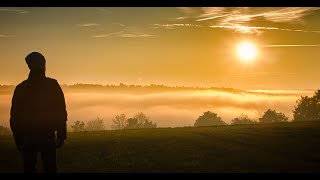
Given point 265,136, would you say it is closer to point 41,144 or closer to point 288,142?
point 288,142

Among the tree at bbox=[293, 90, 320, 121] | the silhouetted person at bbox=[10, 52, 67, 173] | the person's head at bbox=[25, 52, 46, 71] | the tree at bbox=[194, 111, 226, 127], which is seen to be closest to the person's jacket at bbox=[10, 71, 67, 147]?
the silhouetted person at bbox=[10, 52, 67, 173]

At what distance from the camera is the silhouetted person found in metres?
8.12

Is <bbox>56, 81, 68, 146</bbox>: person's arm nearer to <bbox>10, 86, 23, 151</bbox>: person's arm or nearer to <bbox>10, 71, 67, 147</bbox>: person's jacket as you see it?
<bbox>10, 71, 67, 147</bbox>: person's jacket

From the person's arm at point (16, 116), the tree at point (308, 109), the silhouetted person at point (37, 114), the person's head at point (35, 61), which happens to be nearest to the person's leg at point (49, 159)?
the silhouetted person at point (37, 114)

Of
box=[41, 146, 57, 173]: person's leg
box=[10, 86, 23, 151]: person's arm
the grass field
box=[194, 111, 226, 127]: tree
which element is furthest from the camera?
box=[194, 111, 226, 127]: tree

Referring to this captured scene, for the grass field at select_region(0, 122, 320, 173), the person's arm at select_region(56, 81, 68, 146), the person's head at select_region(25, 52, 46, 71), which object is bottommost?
the grass field at select_region(0, 122, 320, 173)

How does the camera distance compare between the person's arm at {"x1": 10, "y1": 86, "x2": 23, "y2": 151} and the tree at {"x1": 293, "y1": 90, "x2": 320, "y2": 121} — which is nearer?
the person's arm at {"x1": 10, "y1": 86, "x2": 23, "y2": 151}

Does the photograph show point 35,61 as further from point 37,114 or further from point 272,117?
point 272,117

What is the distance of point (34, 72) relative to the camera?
26.7 ft

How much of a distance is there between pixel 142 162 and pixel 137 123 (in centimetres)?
16668

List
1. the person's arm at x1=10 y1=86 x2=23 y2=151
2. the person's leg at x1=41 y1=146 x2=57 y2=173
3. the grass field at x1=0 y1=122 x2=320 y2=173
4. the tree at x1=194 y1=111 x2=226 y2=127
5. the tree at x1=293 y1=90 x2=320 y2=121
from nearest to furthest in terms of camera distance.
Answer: the person's leg at x1=41 y1=146 x2=57 y2=173, the person's arm at x1=10 y1=86 x2=23 y2=151, the grass field at x1=0 y1=122 x2=320 y2=173, the tree at x1=293 y1=90 x2=320 y2=121, the tree at x1=194 y1=111 x2=226 y2=127

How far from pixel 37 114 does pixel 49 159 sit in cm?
102

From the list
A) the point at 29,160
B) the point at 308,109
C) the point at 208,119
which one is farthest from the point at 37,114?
the point at 208,119

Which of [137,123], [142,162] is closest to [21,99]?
[142,162]
